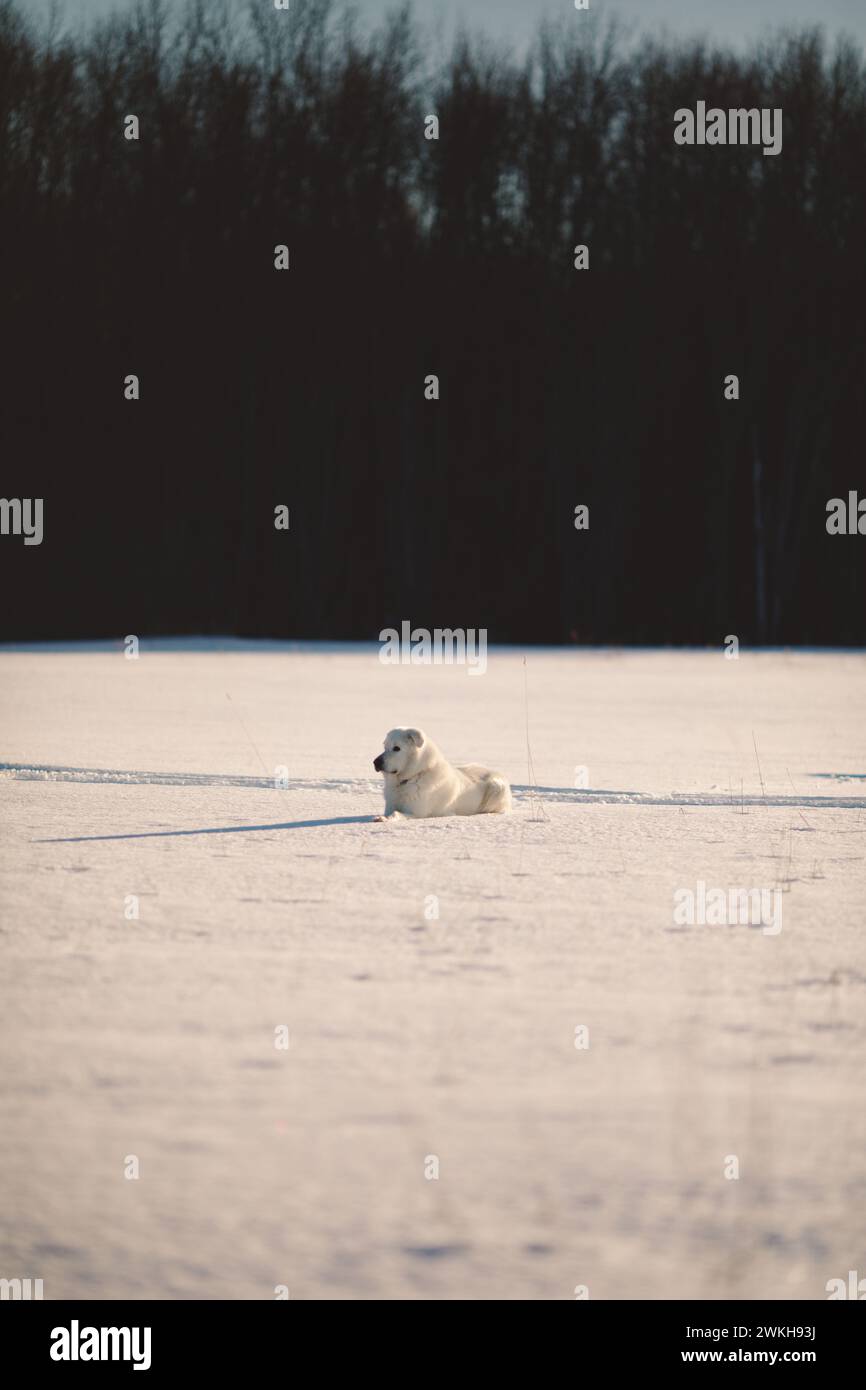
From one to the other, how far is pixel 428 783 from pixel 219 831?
3.76 feet

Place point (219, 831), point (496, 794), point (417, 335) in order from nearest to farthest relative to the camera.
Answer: point (219, 831), point (496, 794), point (417, 335)

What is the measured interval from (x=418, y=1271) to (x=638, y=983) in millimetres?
2051

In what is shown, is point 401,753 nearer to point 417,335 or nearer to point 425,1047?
point 425,1047

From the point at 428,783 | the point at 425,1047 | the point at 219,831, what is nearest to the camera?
the point at 425,1047

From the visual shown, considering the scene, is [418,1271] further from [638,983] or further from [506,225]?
[506,225]

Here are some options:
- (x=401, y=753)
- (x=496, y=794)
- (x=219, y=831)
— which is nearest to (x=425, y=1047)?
(x=219, y=831)

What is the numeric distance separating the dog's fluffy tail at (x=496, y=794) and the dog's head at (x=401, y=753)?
0.53m

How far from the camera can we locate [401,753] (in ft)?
25.6

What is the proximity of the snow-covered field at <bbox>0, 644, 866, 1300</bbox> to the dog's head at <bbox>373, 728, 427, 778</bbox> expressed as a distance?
314 mm

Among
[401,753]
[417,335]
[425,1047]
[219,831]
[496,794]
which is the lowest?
[425,1047]

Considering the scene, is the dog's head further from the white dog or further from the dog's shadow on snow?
the dog's shadow on snow

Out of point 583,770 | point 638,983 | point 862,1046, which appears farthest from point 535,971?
point 583,770

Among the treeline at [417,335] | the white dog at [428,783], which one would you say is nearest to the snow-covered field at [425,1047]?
the white dog at [428,783]
